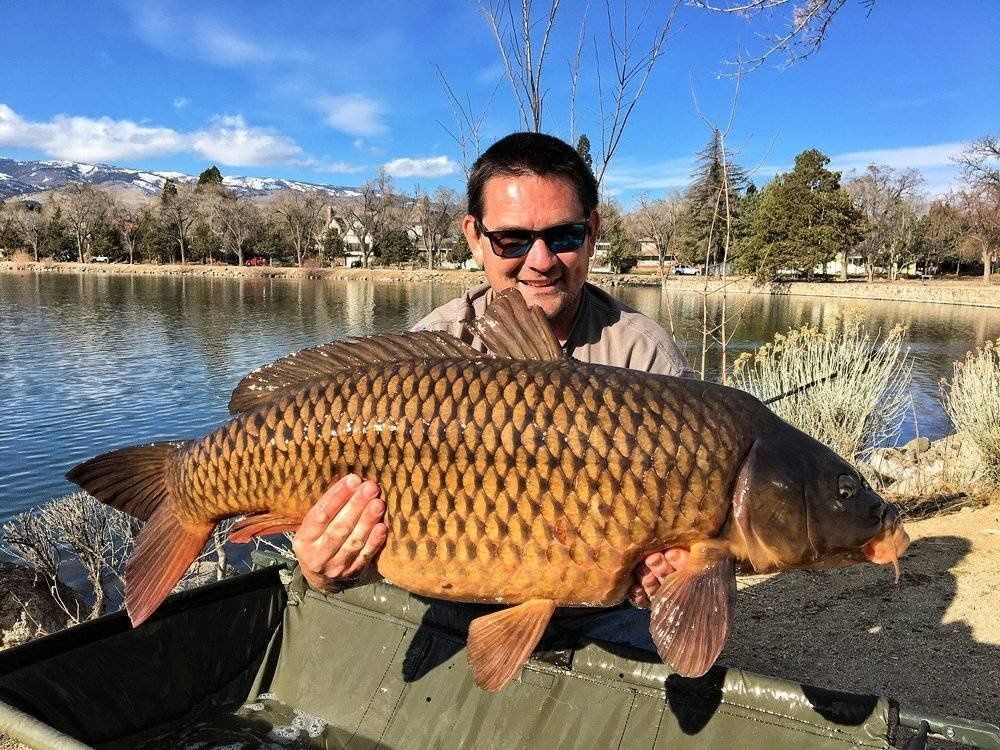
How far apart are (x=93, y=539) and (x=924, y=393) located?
11.8m

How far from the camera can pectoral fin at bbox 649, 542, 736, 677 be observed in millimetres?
1257

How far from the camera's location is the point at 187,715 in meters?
2.11

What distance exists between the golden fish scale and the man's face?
1.92 feet

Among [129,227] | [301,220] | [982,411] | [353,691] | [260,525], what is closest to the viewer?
[260,525]

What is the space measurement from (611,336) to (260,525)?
114 centimetres

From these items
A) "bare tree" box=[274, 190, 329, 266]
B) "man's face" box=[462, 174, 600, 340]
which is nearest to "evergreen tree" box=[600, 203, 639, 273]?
"bare tree" box=[274, 190, 329, 266]

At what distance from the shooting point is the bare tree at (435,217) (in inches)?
2035

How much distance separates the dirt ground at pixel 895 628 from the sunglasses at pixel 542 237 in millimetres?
1739

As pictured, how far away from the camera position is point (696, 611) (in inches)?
50.2

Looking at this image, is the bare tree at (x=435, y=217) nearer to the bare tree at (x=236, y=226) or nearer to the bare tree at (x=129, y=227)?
the bare tree at (x=236, y=226)

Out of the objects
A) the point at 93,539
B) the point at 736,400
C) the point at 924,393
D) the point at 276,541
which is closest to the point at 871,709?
the point at 736,400

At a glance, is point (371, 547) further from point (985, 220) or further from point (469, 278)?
point (469, 278)

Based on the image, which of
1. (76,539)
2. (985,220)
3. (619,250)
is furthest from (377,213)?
(76,539)

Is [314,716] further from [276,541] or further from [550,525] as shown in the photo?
[276,541]
